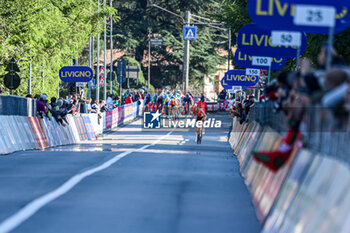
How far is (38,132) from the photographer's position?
23.2 metres

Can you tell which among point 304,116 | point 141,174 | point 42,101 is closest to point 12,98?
point 42,101

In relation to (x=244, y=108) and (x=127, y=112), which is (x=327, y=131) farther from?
(x=127, y=112)

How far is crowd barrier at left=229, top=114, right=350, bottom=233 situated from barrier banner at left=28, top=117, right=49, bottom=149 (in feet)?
46.3

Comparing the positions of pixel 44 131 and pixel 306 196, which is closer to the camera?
pixel 306 196

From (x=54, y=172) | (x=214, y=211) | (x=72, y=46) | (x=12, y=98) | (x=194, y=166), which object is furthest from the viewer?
(x=72, y=46)

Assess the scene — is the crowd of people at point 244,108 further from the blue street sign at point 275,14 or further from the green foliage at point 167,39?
the green foliage at point 167,39

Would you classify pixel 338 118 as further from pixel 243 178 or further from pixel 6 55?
pixel 6 55

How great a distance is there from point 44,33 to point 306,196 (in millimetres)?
26531

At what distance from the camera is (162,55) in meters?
79.2

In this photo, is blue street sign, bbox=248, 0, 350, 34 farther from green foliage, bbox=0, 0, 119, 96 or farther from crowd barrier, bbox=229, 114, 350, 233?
green foliage, bbox=0, 0, 119, 96

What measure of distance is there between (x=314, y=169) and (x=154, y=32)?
7170cm

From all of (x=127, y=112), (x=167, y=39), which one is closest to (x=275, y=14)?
(x=127, y=112)

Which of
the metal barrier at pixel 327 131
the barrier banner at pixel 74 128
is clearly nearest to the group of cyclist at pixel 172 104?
the barrier banner at pixel 74 128

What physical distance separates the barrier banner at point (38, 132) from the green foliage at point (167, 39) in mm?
52335
